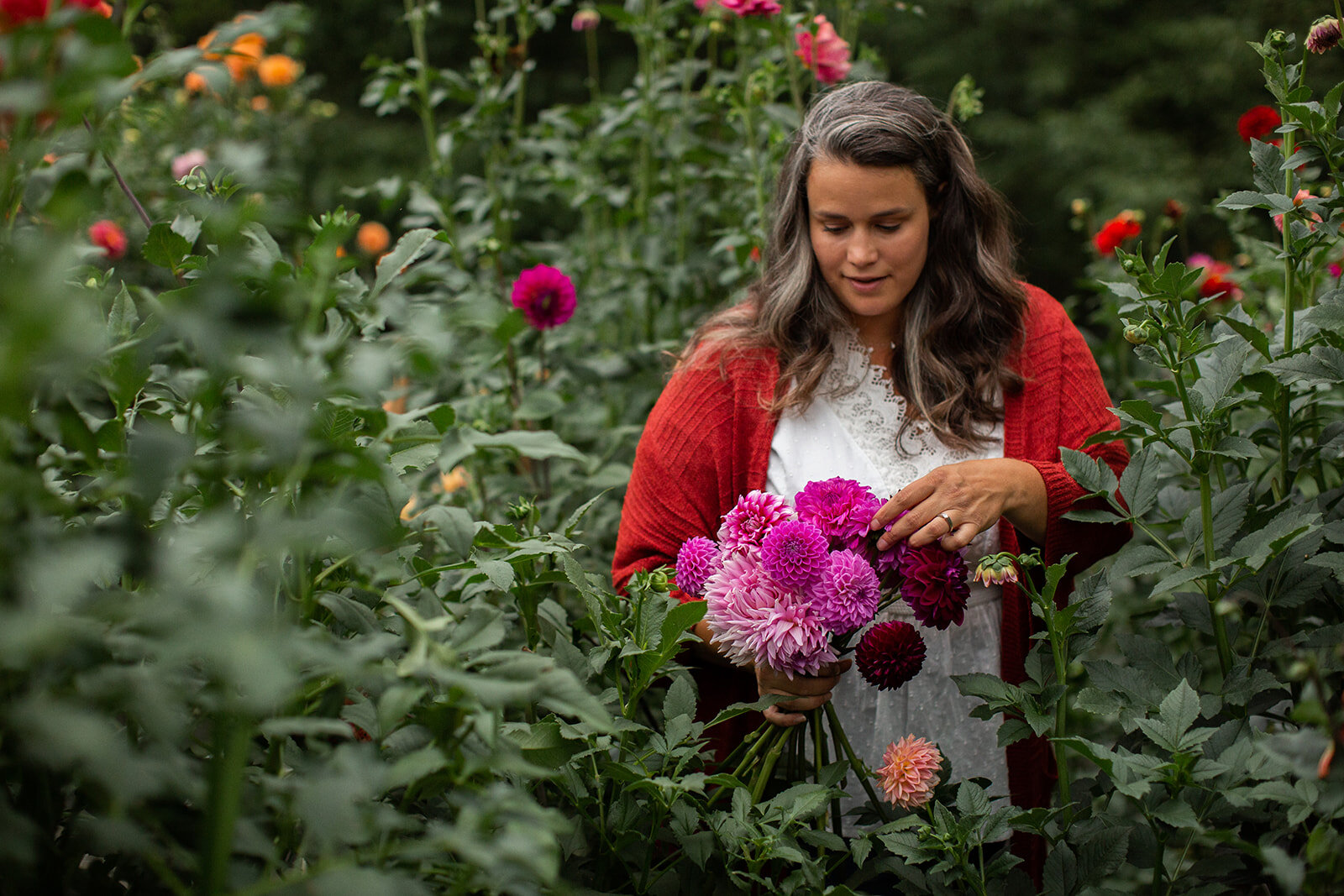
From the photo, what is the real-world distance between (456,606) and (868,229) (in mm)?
904

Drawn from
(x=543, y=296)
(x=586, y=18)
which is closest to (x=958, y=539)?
(x=543, y=296)

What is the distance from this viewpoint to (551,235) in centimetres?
343

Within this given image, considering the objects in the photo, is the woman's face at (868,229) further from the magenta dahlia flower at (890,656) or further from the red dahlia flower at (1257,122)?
the magenta dahlia flower at (890,656)

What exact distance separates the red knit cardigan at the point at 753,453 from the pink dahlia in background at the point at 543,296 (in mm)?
370

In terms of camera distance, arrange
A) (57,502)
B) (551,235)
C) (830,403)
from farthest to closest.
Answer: (551,235)
(830,403)
(57,502)

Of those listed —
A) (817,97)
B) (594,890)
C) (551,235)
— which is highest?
(817,97)

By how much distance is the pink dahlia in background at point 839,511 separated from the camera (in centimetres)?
104

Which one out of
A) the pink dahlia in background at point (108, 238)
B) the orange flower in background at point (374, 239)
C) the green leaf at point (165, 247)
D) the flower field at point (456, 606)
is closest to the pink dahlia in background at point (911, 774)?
the flower field at point (456, 606)

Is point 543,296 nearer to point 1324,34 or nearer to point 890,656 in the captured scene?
point 890,656

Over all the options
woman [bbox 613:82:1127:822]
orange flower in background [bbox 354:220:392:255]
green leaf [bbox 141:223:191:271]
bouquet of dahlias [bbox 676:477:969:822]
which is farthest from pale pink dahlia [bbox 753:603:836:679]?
orange flower in background [bbox 354:220:392:255]

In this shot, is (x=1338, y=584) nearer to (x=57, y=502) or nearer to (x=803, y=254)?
(x=803, y=254)

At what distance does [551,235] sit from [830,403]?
2.07m

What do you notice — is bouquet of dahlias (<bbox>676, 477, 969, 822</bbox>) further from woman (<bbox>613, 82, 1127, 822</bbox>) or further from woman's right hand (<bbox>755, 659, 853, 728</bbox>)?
woman (<bbox>613, 82, 1127, 822</bbox>)

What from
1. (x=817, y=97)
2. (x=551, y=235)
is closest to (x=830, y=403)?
(x=817, y=97)
